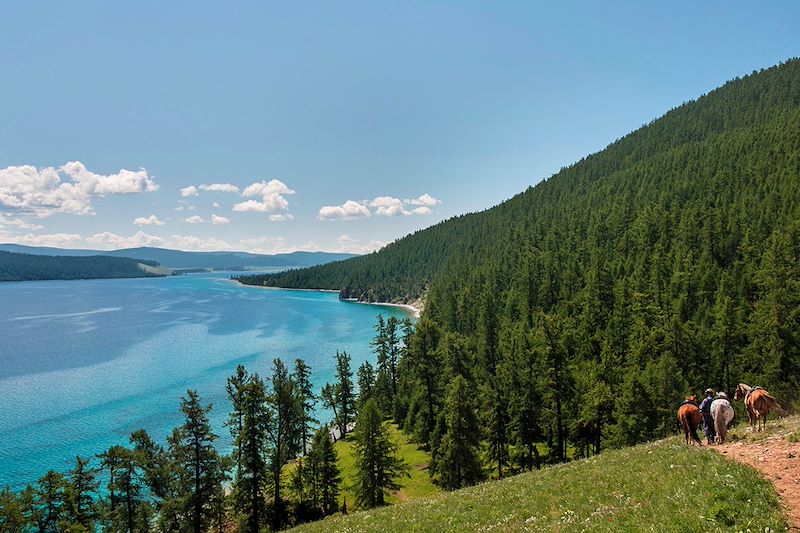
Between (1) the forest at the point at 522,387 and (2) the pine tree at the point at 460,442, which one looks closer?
(1) the forest at the point at 522,387

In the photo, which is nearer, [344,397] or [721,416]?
[721,416]

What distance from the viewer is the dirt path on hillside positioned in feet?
37.9

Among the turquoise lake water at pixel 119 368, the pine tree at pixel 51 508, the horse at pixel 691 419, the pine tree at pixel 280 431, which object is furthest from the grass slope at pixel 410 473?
the horse at pixel 691 419

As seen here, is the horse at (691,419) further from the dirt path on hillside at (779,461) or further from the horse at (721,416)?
the dirt path on hillside at (779,461)

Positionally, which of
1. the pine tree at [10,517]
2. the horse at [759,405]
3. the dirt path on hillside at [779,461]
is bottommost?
the pine tree at [10,517]

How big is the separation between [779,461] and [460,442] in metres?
29.9

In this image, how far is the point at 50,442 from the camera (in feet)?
218

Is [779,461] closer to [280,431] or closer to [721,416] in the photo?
[721,416]

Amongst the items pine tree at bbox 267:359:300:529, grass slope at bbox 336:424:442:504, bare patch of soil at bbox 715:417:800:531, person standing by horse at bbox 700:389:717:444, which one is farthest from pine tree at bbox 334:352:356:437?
bare patch of soil at bbox 715:417:800:531

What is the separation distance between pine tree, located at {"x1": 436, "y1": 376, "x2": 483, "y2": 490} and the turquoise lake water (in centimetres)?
3998

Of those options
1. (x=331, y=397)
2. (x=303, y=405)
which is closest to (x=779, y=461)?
(x=303, y=405)

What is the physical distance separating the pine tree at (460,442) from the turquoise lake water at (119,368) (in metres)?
40.0

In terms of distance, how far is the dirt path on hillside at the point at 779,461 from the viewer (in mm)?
11566

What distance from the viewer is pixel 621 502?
47.4 ft
